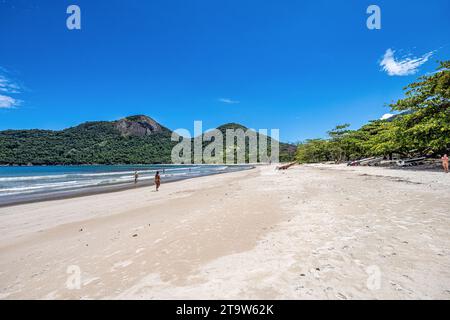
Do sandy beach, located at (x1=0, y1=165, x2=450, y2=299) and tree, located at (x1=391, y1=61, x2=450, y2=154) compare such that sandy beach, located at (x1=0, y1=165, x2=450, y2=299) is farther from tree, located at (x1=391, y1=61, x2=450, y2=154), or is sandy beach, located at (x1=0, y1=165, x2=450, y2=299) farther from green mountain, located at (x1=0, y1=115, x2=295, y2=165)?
green mountain, located at (x1=0, y1=115, x2=295, y2=165)

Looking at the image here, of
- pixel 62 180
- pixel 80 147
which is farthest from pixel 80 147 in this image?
pixel 62 180

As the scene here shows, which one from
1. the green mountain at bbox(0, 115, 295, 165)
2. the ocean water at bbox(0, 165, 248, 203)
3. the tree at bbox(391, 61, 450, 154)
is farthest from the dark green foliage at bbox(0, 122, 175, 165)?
the tree at bbox(391, 61, 450, 154)

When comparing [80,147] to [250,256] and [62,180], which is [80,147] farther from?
[250,256]

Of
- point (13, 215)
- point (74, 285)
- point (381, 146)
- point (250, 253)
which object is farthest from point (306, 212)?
point (381, 146)

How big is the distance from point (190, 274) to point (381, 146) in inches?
1170

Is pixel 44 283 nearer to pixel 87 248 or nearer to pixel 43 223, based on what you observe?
pixel 87 248

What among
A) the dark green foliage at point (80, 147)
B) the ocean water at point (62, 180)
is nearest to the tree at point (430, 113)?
the ocean water at point (62, 180)

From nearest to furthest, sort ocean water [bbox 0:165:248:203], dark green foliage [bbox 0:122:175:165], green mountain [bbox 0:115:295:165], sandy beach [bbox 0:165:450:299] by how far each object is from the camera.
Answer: sandy beach [bbox 0:165:450:299] → ocean water [bbox 0:165:248:203] → green mountain [bbox 0:115:295:165] → dark green foliage [bbox 0:122:175:165]

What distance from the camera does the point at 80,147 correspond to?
155000mm

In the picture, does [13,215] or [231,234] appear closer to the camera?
[231,234]

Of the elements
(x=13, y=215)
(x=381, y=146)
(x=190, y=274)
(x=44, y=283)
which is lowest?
(x=13, y=215)

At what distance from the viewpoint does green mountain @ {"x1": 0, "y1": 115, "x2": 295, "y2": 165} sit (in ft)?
440

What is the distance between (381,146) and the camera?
993 inches
